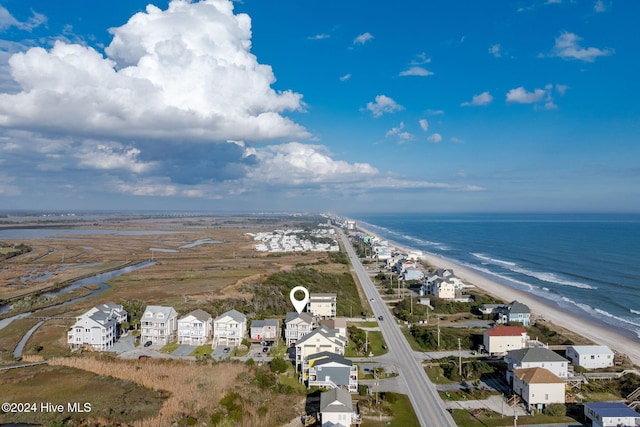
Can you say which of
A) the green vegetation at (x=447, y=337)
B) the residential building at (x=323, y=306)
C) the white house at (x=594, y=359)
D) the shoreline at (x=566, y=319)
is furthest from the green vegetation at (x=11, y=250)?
the white house at (x=594, y=359)

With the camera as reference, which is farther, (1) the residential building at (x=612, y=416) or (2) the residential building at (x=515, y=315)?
(2) the residential building at (x=515, y=315)

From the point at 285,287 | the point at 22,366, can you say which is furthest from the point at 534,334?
the point at 22,366

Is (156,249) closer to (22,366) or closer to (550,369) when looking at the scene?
(22,366)

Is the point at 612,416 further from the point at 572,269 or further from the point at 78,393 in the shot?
the point at 572,269

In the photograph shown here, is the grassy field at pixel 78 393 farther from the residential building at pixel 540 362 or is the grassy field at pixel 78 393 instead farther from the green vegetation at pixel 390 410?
the residential building at pixel 540 362

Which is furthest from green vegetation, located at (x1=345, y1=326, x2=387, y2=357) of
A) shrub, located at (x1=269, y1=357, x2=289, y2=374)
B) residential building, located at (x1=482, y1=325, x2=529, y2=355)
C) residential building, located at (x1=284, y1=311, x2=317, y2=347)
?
residential building, located at (x1=482, y1=325, x2=529, y2=355)
